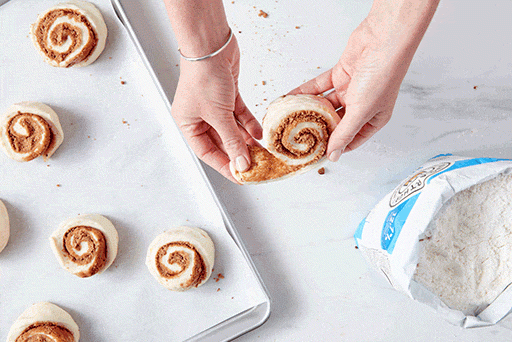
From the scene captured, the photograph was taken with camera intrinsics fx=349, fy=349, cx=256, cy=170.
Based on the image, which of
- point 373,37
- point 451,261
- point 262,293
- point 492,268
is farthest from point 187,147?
point 492,268

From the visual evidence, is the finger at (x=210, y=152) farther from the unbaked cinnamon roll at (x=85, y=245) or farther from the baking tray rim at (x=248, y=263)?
the unbaked cinnamon roll at (x=85, y=245)

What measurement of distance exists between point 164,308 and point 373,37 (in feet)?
4.61

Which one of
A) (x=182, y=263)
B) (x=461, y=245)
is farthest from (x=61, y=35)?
(x=461, y=245)

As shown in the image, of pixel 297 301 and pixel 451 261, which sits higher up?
pixel 451 261

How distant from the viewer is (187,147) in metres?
1.52

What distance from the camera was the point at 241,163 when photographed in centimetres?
119

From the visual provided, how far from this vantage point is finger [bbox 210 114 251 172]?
117 cm

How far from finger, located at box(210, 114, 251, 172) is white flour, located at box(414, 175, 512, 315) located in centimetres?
68

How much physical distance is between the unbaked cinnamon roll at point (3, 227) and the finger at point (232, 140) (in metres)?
1.09

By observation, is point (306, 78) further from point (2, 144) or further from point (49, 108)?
point (2, 144)

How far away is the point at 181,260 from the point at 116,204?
40cm

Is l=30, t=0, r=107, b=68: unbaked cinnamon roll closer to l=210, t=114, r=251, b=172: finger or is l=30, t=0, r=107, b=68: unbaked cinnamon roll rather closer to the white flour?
l=210, t=114, r=251, b=172: finger

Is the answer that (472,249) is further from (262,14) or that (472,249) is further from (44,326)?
(44,326)

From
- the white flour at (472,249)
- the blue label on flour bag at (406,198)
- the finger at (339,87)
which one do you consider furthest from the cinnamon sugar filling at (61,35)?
the white flour at (472,249)
